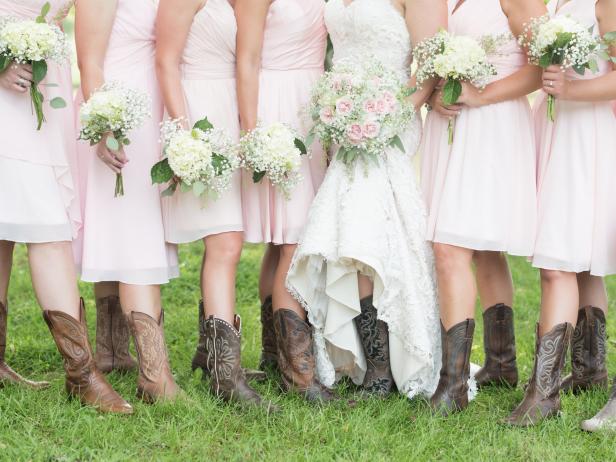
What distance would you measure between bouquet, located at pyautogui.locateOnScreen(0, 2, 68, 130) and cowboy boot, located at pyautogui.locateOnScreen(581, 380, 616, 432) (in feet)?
9.67

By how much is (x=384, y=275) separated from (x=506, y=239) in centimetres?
65

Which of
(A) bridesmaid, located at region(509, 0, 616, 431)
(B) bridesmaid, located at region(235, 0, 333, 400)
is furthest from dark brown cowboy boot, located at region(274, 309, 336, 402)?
(A) bridesmaid, located at region(509, 0, 616, 431)

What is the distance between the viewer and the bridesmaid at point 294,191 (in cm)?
458

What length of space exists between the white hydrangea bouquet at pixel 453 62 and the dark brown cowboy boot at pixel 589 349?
4.57 feet

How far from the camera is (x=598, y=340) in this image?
4703 millimetres

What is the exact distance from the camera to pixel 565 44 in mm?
4004

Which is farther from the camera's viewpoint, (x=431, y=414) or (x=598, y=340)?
(x=598, y=340)

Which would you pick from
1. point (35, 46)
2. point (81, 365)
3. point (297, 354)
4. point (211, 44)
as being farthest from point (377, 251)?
point (35, 46)

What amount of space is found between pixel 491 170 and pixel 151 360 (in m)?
1.99

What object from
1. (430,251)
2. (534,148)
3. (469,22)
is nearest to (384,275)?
(430,251)

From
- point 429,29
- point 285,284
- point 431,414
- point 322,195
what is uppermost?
point 429,29

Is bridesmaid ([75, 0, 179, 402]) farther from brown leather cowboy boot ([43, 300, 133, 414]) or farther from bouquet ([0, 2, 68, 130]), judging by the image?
bouquet ([0, 2, 68, 130])

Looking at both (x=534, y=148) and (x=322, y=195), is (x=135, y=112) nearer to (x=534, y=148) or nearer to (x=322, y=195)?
(x=322, y=195)

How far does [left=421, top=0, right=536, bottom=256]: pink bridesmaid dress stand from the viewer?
439cm
